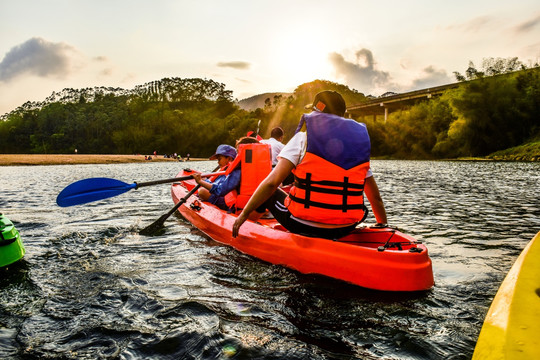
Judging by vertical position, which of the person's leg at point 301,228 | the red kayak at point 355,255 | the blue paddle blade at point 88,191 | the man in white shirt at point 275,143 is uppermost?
the man in white shirt at point 275,143

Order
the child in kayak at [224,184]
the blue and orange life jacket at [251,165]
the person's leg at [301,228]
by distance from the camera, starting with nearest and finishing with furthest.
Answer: the person's leg at [301,228] < the blue and orange life jacket at [251,165] < the child in kayak at [224,184]

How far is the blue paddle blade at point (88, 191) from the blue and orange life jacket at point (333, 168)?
328cm

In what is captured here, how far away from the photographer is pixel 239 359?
229 cm

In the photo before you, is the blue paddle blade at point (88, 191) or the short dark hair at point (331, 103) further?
the blue paddle blade at point (88, 191)

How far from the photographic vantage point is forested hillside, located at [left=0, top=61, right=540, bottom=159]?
1325 inches

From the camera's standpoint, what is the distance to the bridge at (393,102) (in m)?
44.9

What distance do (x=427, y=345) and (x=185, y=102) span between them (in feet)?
332

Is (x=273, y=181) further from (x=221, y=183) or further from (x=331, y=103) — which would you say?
(x=221, y=183)

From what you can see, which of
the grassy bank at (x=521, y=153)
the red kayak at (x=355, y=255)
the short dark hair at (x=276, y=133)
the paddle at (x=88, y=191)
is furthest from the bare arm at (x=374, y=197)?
the grassy bank at (x=521, y=153)

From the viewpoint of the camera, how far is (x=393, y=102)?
52812mm

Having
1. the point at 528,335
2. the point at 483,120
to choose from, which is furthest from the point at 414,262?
the point at 483,120

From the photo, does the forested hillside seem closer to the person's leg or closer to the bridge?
the bridge

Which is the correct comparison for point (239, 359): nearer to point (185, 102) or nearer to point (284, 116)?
point (284, 116)

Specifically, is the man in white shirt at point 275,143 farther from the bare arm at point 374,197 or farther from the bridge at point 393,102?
the bridge at point 393,102
